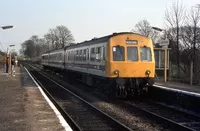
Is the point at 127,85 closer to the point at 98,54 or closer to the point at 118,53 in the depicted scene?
the point at 118,53

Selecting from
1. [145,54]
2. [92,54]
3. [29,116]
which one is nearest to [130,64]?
[145,54]

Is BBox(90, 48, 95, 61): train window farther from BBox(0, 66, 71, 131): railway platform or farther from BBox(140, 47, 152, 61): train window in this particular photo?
BBox(0, 66, 71, 131): railway platform

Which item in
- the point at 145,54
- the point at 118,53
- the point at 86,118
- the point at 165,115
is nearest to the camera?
the point at 86,118

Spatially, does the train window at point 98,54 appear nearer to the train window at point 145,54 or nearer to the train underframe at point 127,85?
the train underframe at point 127,85

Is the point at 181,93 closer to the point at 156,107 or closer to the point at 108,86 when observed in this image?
the point at 156,107

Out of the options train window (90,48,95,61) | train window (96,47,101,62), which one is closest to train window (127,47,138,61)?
train window (96,47,101,62)

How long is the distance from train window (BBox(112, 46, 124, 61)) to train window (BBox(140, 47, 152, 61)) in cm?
101

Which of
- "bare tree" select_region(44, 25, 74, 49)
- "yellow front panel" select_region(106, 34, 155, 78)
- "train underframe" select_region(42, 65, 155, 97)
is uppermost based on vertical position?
"bare tree" select_region(44, 25, 74, 49)

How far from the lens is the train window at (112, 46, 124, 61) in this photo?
1641 centimetres

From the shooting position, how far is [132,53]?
16.7m

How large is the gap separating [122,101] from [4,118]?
6.69 metres

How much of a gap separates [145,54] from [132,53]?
27.9 inches

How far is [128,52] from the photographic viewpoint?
657 inches

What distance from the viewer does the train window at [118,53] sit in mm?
16406
